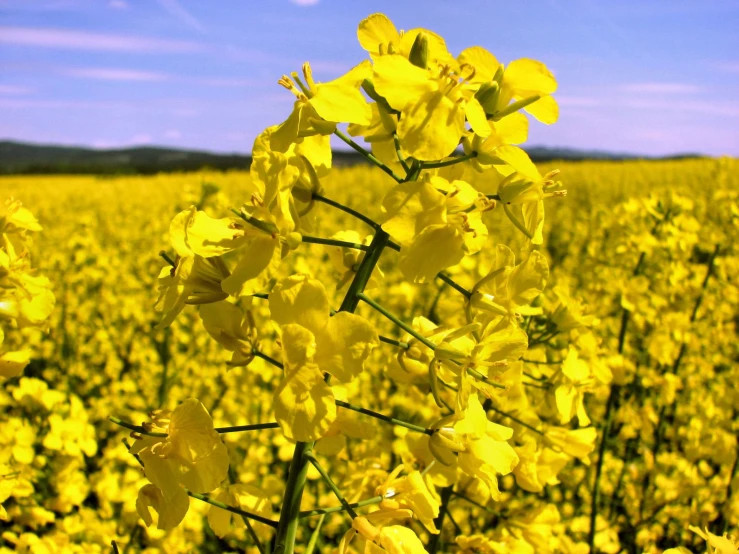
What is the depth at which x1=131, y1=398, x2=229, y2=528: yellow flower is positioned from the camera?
3.67ft

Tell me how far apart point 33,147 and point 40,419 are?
301 feet

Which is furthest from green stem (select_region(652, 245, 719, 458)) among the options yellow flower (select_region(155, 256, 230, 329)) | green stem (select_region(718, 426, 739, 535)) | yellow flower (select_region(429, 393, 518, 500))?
yellow flower (select_region(155, 256, 230, 329))

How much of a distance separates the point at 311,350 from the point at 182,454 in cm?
36

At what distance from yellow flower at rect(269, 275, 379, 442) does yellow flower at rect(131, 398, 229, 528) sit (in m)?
0.19

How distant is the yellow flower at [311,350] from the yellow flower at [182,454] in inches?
7.6

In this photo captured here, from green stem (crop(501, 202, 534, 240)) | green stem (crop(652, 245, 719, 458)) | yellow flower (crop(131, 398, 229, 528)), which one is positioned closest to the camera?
yellow flower (crop(131, 398, 229, 528))

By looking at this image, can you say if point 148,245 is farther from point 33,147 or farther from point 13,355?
point 33,147

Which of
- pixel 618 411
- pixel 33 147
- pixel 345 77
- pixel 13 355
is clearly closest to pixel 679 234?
pixel 618 411

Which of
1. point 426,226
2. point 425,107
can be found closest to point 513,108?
point 425,107

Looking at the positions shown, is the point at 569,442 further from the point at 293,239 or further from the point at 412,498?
the point at 293,239

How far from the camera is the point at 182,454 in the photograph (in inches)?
44.7

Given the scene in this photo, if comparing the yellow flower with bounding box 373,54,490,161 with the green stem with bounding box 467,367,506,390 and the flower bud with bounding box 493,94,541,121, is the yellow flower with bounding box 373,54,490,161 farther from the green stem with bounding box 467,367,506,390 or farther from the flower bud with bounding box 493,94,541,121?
the green stem with bounding box 467,367,506,390

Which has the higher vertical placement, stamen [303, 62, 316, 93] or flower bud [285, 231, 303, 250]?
stamen [303, 62, 316, 93]

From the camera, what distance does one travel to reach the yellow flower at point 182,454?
44.0 inches
